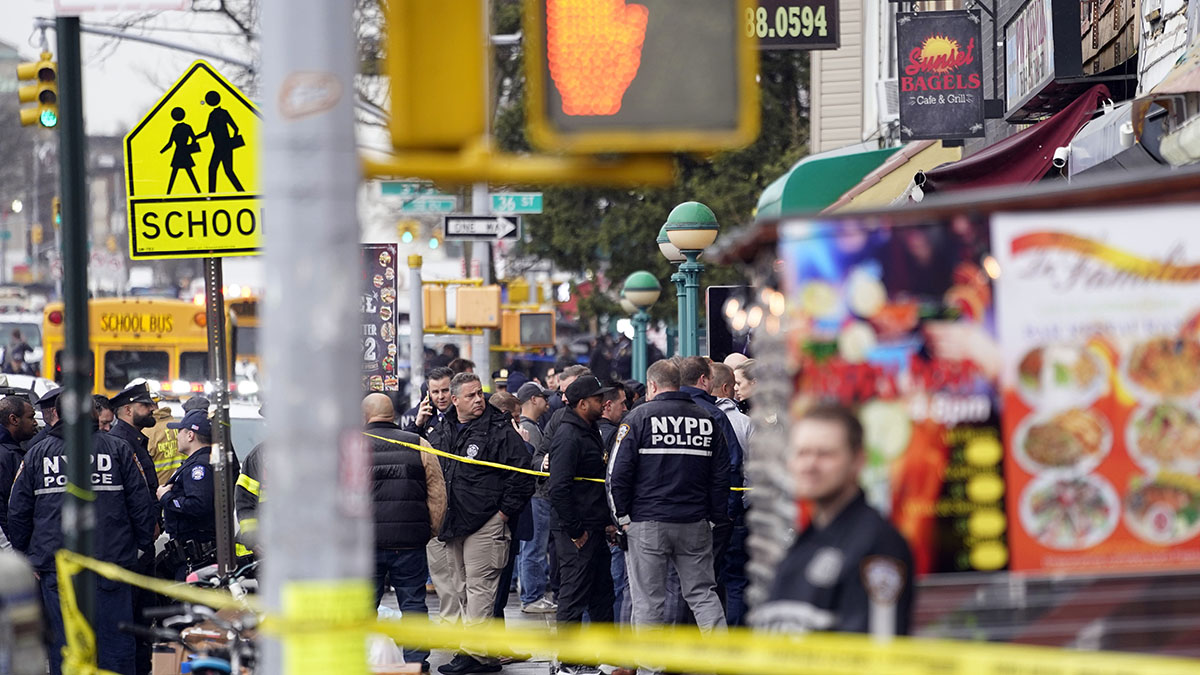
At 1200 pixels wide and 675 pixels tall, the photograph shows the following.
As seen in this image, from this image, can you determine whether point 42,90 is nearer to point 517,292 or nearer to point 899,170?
point 899,170

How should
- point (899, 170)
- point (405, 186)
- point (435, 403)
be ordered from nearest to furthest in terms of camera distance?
point (435, 403), point (405, 186), point (899, 170)

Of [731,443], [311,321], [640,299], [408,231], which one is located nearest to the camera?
[311,321]

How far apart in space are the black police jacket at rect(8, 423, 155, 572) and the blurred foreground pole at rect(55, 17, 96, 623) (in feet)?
12.3

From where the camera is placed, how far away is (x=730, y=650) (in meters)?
4.38

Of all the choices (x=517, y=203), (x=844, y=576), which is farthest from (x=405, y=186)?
(x=844, y=576)

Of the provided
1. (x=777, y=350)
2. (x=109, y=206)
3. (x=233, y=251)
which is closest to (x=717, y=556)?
(x=233, y=251)

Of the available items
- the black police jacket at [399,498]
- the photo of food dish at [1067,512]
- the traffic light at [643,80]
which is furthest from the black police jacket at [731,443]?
the traffic light at [643,80]

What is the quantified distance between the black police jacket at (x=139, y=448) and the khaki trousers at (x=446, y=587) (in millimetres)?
2078

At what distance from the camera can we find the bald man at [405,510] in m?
10.9

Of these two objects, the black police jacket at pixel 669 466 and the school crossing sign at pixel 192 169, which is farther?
the black police jacket at pixel 669 466

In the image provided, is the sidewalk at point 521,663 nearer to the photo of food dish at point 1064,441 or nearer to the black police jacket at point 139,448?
the black police jacket at point 139,448

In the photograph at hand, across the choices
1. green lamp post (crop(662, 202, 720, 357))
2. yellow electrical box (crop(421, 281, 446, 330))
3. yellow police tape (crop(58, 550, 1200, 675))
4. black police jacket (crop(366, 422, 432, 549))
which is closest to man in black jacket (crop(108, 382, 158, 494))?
black police jacket (crop(366, 422, 432, 549))

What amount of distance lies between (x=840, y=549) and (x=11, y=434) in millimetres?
8813

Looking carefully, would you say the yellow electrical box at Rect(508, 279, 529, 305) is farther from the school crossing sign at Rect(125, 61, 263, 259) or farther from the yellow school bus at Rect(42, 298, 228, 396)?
the school crossing sign at Rect(125, 61, 263, 259)
